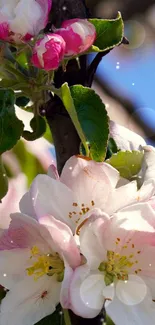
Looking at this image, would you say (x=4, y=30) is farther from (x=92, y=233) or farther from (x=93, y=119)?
(x=92, y=233)

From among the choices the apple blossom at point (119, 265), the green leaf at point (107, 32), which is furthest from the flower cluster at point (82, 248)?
the green leaf at point (107, 32)

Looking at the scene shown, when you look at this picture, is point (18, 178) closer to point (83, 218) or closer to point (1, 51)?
point (1, 51)

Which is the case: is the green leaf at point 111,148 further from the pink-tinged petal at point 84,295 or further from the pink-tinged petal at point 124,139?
the pink-tinged petal at point 84,295

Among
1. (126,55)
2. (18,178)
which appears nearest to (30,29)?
(18,178)

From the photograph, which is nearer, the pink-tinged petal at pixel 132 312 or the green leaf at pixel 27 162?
the pink-tinged petal at pixel 132 312

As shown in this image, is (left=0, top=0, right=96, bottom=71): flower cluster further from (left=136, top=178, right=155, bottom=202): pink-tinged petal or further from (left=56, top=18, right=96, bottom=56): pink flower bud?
(left=136, top=178, right=155, bottom=202): pink-tinged petal

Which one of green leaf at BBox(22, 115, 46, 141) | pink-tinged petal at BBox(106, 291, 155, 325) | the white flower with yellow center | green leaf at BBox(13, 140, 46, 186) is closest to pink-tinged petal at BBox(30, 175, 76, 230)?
the white flower with yellow center

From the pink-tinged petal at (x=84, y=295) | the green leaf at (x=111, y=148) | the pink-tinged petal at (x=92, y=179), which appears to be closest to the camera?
the pink-tinged petal at (x=84, y=295)

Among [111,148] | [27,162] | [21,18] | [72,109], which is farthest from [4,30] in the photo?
[27,162]
